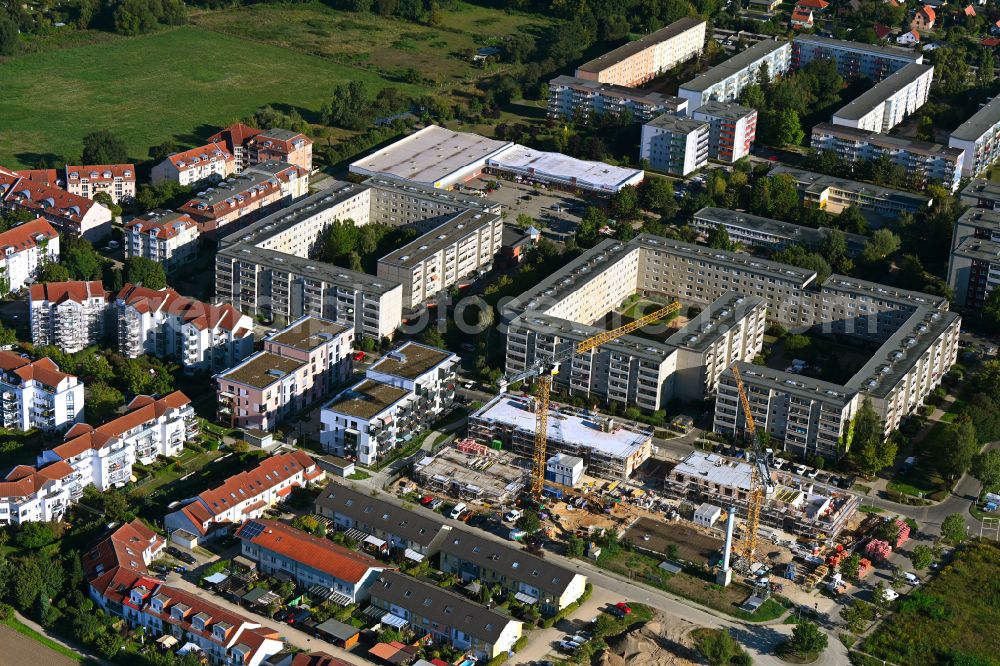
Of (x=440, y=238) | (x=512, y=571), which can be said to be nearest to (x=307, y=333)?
(x=440, y=238)

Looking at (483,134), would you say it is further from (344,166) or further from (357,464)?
(357,464)

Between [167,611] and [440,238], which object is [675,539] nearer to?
[167,611]

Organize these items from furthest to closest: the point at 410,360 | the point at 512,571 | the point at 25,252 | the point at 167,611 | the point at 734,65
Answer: the point at 734,65 < the point at 25,252 < the point at 410,360 < the point at 512,571 < the point at 167,611

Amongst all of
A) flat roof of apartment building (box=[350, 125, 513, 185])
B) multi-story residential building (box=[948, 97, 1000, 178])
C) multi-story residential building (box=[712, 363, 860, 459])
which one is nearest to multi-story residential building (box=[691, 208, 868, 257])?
multi-story residential building (box=[948, 97, 1000, 178])

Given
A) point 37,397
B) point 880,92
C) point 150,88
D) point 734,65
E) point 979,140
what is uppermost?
point 734,65

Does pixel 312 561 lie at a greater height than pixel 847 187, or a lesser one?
lesser

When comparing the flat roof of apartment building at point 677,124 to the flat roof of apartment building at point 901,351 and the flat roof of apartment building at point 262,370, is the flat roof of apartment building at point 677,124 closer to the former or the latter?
the flat roof of apartment building at point 901,351
